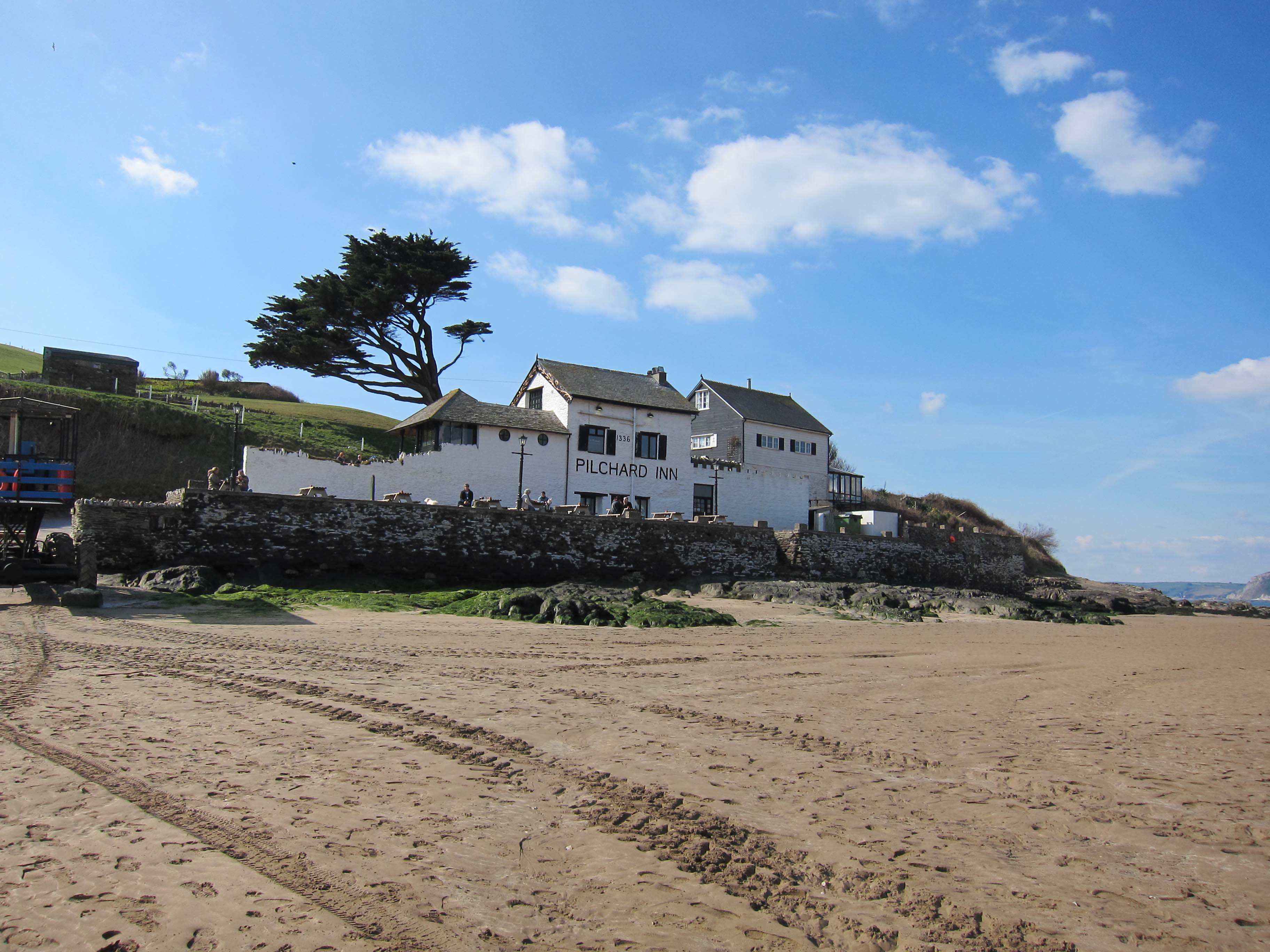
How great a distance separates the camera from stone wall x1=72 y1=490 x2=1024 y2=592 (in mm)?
20109

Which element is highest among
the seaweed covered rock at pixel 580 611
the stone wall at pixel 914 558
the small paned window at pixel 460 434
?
the small paned window at pixel 460 434

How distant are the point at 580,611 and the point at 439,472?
56.4 feet

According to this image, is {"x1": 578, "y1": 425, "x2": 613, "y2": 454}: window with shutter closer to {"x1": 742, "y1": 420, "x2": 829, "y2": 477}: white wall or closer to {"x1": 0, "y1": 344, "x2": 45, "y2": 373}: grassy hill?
{"x1": 742, "y1": 420, "x2": 829, "y2": 477}: white wall

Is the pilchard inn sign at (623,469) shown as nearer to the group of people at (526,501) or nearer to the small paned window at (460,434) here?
the group of people at (526,501)

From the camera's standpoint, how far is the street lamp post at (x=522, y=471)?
110ft

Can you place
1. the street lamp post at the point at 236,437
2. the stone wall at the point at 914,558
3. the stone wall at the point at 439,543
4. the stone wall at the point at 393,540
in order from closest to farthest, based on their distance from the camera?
the stone wall at the point at 393,540, the stone wall at the point at 439,543, the street lamp post at the point at 236,437, the stone wall at the point at 914,558

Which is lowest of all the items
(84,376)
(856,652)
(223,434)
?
(856,652)

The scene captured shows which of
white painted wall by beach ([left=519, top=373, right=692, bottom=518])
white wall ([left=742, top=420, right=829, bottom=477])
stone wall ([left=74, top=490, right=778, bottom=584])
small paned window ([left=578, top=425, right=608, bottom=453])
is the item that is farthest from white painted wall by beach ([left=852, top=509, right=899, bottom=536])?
small paned window ([left=578, top=425, right=608, bottom=453])

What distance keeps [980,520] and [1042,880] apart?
62.2 meters

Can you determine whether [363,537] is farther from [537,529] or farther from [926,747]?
[926,747]

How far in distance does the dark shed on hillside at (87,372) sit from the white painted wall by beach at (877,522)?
38.9 meters

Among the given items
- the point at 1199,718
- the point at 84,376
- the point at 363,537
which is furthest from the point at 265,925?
the point at 84,376

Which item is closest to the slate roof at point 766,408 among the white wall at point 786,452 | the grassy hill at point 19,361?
the white wall at point 786,452

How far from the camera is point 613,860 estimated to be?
13.6 ft
